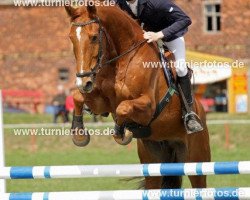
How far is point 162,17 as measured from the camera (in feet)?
25.9

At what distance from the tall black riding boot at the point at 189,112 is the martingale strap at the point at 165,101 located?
0.35 ft

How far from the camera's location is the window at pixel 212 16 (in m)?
37.0

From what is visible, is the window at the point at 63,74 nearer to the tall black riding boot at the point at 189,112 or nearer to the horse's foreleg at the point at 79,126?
the tall black riding boot at the point at 189,112

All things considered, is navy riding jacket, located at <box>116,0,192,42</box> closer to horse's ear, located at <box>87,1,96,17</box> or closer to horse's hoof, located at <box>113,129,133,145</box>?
horse's ear, located at <box>87,1,96,17</box>

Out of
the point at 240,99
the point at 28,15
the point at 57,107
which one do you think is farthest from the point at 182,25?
the point at 28,15

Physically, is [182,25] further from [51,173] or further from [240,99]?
[240,99]

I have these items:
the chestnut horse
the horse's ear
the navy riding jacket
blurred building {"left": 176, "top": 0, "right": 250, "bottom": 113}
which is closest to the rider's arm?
the navy riding jacket

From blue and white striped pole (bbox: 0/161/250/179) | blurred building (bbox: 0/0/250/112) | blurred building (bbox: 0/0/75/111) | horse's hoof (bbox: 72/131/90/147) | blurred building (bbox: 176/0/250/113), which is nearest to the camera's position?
blue and white striped pole (bbox: 0/161/250/179)

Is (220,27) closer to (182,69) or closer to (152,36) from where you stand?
(182,69)

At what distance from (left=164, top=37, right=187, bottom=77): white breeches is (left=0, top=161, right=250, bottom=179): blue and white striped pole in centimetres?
179

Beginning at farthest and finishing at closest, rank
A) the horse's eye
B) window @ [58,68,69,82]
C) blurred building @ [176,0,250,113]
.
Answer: window @ [58,68,69,82], blurred building @ [176,0,250,113], the horse's eye

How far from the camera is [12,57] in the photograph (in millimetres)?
38219

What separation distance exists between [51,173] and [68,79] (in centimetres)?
3125

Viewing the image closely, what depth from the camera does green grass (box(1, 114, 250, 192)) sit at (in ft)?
42.8
